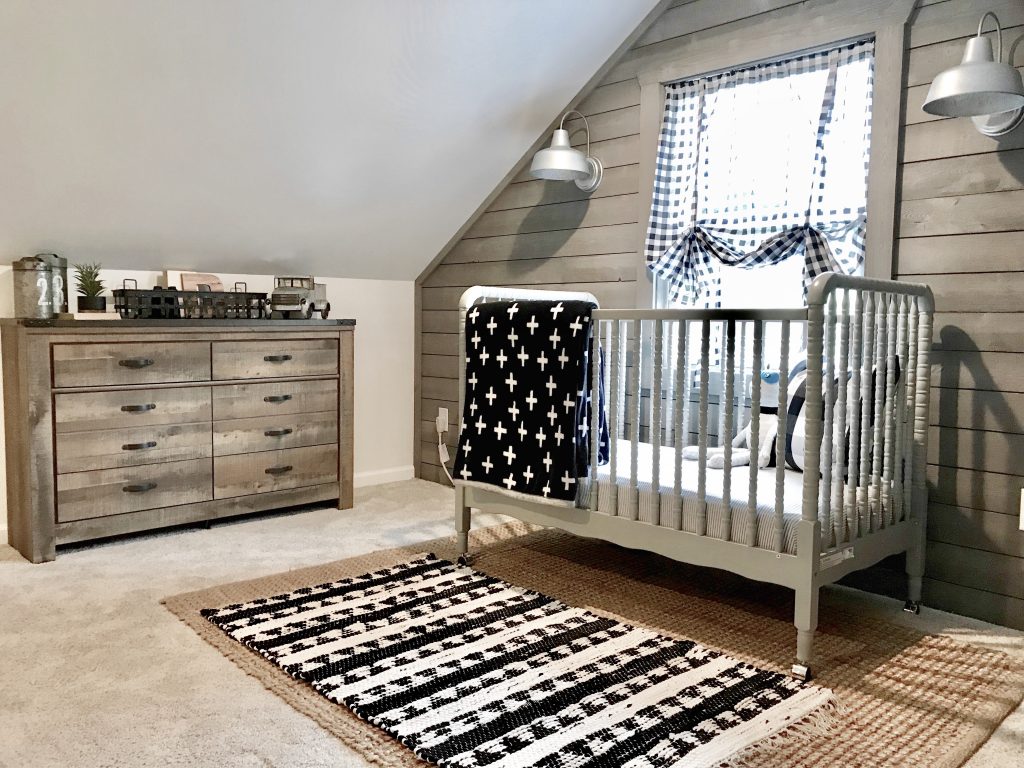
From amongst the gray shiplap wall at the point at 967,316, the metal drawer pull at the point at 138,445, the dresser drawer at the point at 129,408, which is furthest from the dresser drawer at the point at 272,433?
the gray shiplap wall at the point at 967,316

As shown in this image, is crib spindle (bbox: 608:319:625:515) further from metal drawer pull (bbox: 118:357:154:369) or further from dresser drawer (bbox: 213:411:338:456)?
metal drawer pull (bbox: 118:357:154:369)

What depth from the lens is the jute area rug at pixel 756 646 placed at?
1.70 meters

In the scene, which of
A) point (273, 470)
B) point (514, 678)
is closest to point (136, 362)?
point (273, 470)

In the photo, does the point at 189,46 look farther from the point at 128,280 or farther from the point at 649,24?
the point at 649,24

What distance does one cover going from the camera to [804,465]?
78.3 inches

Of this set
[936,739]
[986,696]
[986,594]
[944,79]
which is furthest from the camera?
[986,594]

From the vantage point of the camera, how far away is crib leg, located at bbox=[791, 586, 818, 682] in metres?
1.99

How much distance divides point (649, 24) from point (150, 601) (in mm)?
2678

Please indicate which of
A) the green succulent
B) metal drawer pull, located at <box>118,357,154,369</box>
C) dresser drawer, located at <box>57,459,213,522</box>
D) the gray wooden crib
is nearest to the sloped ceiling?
the green succulent

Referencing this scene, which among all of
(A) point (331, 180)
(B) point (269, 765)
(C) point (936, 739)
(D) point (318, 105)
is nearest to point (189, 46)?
(D) point (318, 105)

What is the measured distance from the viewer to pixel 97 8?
7.57 feet

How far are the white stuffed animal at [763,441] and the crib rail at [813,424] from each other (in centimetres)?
4

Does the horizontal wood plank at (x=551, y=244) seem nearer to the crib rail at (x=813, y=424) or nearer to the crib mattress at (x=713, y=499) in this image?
the crib rail at (x=813, y=424)

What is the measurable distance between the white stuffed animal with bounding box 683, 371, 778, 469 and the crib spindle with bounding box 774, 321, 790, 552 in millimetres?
386
